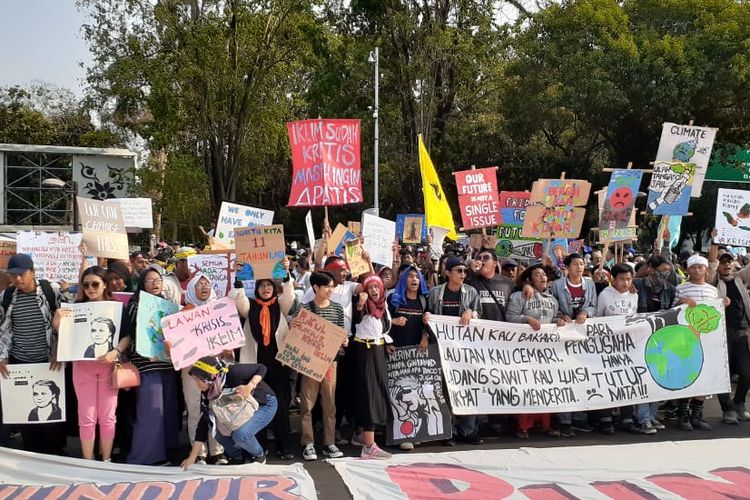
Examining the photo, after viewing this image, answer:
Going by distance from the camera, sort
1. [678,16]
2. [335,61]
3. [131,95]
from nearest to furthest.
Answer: [131,95]
[678,16]
[335,61]

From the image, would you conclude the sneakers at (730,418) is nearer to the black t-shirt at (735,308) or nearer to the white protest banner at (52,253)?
the black t-shirt at (735,308)

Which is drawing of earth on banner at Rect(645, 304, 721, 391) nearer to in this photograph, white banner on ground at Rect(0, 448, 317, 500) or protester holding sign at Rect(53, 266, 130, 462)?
white banner on ground at Rect(0, 448, 317, 500)

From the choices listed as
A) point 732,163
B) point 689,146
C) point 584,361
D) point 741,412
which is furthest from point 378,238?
point 732,163

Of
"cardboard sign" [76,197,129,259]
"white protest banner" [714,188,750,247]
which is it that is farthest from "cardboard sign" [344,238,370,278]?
"white protest banner" [714,188,750,247]

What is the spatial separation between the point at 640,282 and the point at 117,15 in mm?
19664

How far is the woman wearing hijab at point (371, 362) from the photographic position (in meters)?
6.21

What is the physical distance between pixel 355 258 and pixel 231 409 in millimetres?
2068

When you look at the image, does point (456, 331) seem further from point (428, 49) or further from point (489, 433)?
point (428, 49)

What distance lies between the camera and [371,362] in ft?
20.7

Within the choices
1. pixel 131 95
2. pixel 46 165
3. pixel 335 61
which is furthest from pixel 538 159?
pixel 46 165

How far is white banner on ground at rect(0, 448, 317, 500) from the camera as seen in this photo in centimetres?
500

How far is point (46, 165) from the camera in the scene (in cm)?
3044

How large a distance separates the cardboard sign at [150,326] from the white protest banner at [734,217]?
7045mm

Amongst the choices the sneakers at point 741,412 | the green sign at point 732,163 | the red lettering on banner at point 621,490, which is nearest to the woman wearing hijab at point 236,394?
the red lettering on banner at point 621,490
